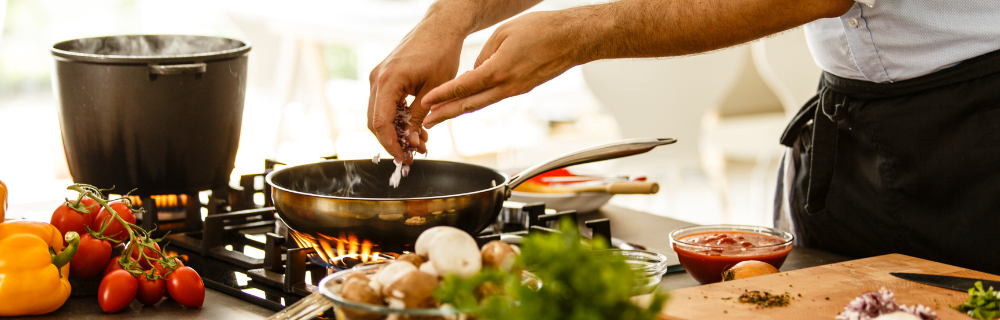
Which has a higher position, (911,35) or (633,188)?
(911,35)

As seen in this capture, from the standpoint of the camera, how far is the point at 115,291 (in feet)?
3.08

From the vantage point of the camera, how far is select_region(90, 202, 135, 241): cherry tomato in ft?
3.43

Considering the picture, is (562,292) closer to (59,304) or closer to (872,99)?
(59,304)

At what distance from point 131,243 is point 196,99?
400mm

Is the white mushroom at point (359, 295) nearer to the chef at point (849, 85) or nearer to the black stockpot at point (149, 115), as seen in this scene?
the chef at point (849, 85)

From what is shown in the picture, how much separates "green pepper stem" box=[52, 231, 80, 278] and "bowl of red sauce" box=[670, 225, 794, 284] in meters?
0.74

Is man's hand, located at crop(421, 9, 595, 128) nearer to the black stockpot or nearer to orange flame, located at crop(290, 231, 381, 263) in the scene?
orange flame, located at crop(290, 231, 381, 263)

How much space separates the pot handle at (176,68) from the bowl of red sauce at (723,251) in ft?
2.54

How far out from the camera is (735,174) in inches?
221

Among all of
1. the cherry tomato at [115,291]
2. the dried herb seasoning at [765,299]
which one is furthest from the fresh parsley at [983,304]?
the cherry tomato at [115,291]

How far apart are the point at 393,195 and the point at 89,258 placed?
437mm

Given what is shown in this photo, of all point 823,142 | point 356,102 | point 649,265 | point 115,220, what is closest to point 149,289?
point 115,220

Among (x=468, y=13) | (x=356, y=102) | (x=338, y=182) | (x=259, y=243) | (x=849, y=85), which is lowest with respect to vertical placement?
(x=356, y=102)

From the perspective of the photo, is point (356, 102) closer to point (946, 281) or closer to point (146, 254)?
point (146, 254)
